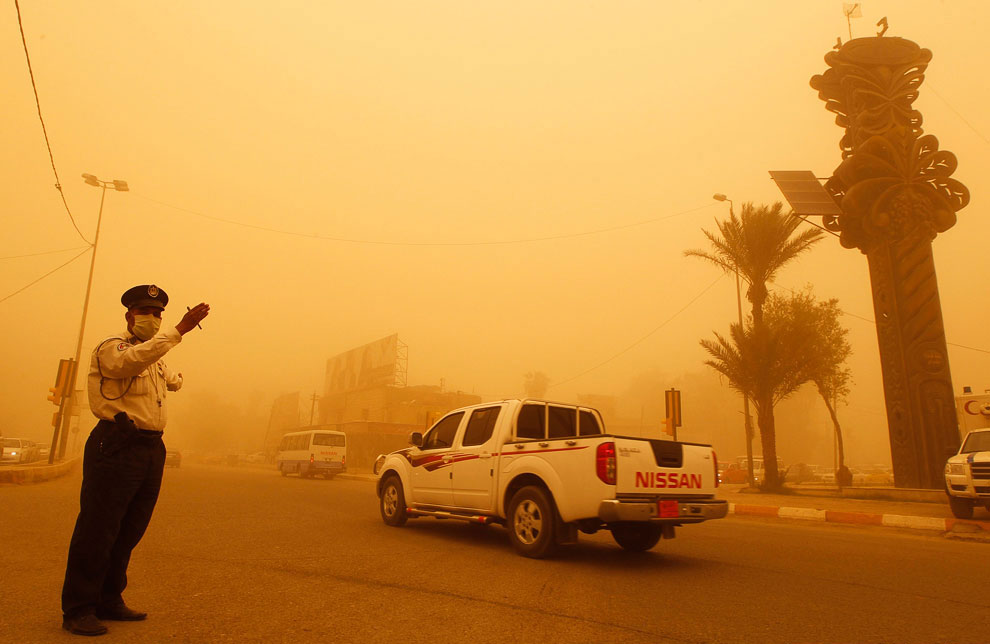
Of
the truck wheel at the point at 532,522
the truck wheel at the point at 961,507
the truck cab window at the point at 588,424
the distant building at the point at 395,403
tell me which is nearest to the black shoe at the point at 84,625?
the truck wheel at the point at 532,522

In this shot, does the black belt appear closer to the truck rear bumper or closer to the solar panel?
the truck rear bumper

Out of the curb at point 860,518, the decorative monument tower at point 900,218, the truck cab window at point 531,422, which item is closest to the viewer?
the truck cab window at point 531,422

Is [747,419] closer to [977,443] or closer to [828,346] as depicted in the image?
[828,346]

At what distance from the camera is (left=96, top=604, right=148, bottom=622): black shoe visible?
396 cm

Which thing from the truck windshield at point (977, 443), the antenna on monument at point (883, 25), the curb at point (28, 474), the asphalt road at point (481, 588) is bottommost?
the asphalt road at point (481, 588)

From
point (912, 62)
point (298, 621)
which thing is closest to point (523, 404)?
point (298, 621)

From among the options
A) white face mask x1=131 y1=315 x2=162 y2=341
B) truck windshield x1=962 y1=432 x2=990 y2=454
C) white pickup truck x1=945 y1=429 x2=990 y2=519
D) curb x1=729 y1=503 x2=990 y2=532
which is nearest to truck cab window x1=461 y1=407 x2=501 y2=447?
white face mask x1=131 y1=315 x2=162 y2=341

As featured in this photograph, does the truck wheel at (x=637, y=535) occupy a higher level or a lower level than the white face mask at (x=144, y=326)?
lower

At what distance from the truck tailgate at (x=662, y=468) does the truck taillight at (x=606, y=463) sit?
5 cm

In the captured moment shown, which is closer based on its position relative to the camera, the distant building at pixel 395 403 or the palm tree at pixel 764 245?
the palm tree at pixel 764 245

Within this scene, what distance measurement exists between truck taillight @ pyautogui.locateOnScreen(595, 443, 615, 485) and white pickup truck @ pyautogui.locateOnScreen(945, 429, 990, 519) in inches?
394

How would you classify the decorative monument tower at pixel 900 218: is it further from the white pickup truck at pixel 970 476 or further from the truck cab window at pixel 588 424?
the truck cab window at pixel 588 424

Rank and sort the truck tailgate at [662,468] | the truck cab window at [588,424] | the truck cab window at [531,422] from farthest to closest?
1. the truck cab window at [588,424]
2. the truck cab window at [531,422]
3. the truck tailgate at [662,468]

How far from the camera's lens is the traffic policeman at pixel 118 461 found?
3711 millimetres
